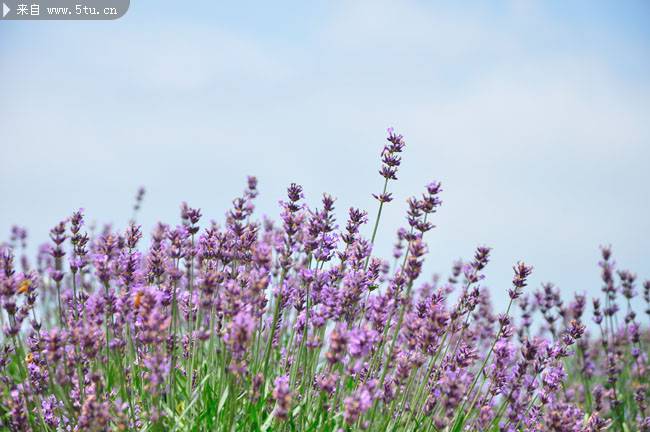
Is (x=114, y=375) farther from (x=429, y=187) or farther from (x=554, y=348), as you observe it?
(x=554, y=348)

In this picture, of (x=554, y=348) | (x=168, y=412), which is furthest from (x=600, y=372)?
(x=168, y=412)

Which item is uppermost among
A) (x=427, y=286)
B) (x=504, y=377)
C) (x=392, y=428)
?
(x=427, y=286)

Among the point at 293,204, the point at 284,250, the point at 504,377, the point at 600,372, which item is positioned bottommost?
the point at 600,372

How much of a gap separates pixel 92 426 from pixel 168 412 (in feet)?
2.92

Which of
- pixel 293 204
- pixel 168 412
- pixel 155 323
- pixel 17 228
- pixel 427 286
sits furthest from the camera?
pixel 17 228

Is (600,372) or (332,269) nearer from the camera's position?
(332,269)

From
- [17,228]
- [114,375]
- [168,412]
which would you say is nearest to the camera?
[168,412]

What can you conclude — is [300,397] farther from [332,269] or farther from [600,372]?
[600,372]

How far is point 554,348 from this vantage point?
4.17 meters

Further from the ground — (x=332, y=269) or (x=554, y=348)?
(x=332, y=269)

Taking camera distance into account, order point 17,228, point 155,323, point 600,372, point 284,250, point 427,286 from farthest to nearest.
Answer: point 600,372
point 17,228
point 427,286
point 284,250
point 155,323

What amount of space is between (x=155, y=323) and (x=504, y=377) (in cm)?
218

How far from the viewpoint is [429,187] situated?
3809 mm

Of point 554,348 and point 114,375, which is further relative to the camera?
point 114,375
